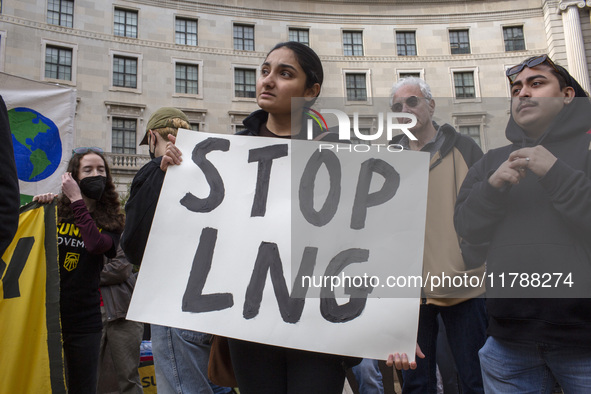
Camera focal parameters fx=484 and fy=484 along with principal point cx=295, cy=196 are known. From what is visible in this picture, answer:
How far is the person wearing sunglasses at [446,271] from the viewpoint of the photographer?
2566mm

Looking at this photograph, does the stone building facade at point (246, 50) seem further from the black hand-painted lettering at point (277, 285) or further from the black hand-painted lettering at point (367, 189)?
the black hand-painted lettering at point (277, 285)

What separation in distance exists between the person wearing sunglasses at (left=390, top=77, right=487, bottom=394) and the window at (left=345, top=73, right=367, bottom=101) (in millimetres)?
24970

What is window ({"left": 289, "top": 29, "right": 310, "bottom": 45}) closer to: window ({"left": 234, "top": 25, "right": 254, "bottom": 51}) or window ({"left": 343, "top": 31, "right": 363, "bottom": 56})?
window ({"left": 343, "top": 31, "right": 363, "bottom": 56})

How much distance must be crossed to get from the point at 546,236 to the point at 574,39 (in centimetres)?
2886

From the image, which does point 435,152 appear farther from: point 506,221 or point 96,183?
point 96,183

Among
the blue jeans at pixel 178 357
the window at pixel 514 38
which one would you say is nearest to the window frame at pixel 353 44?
the window at pixel 514 38

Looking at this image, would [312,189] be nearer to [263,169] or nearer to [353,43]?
[263,169]

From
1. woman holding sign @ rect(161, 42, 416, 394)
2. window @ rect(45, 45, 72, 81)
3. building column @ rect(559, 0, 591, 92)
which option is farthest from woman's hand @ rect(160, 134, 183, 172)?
building column @ rect(559, 0, 591, 92)

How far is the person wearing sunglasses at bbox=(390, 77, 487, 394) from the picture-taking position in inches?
101

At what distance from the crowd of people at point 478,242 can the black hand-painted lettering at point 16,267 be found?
0.37 metres

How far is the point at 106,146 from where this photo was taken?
23297 mm

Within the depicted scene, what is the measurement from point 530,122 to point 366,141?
2.09 ft

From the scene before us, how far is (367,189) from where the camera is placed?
5.72ft

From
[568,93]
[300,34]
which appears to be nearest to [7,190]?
[568,93]
